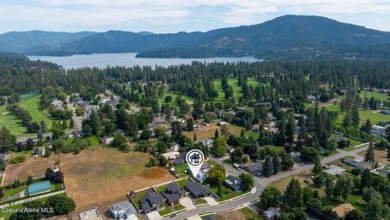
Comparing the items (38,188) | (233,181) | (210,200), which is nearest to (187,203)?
(210,200)

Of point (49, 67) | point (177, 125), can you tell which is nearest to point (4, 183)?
point (177, 125)

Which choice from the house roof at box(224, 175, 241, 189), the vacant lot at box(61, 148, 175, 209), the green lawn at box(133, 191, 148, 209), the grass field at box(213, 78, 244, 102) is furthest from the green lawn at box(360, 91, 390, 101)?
the green lawn at box(133, 191, 148, 209)

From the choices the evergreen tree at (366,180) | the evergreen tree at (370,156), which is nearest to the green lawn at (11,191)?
the evergreen tree at (366,180)

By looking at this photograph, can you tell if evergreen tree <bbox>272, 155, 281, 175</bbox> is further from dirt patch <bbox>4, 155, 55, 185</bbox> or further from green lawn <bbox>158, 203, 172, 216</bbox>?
dirt patch <bbox>4, 155, 55, 185</bbox>

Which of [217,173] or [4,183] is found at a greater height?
[217,173]

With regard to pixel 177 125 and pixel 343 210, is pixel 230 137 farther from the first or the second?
pixel 343 210

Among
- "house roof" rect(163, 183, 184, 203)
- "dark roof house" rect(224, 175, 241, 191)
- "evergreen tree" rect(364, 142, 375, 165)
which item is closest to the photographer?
"house roof" rect(163, 183, 184, 203)
